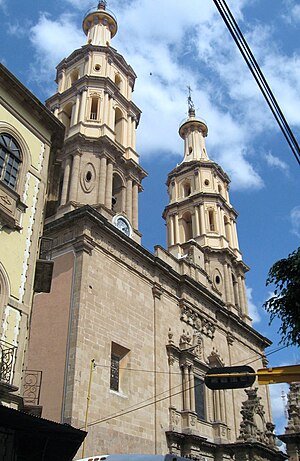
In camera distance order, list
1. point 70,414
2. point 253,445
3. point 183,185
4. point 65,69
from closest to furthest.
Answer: point 70,414 → point 253,445 → point 65,69 → point 183,185

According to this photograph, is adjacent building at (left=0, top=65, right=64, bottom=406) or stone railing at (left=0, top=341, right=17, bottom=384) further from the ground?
adjacent building at (left=0, top=65, right=64, bottom=406)

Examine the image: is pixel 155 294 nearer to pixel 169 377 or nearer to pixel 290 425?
pixel 169 377

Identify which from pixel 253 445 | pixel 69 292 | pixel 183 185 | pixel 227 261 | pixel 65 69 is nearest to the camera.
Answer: pixel 69 292

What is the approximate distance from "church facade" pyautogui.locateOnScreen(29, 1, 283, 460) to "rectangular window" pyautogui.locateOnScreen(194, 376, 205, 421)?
65 mm

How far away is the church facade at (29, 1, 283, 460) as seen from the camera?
19.9 m

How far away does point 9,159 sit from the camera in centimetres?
1323

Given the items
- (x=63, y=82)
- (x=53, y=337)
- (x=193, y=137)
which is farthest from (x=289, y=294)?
(x=193, y=137)

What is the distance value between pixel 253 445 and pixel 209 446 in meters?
2.38

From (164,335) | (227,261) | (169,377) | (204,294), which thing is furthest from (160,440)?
(227,261)

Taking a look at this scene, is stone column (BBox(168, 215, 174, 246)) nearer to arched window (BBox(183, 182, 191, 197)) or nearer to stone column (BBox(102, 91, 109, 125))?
arched window (BBox(183, 182, 191, 197))

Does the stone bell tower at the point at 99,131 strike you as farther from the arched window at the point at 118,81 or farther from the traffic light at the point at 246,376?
the traffic light at the point at 246,376

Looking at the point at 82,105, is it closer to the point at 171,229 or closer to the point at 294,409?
the point at 171,229

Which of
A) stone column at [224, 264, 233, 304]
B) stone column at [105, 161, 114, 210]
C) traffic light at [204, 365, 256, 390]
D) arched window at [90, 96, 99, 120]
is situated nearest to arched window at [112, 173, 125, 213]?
stone column at [105, 161, 114, 210]

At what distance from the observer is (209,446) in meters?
24.8
